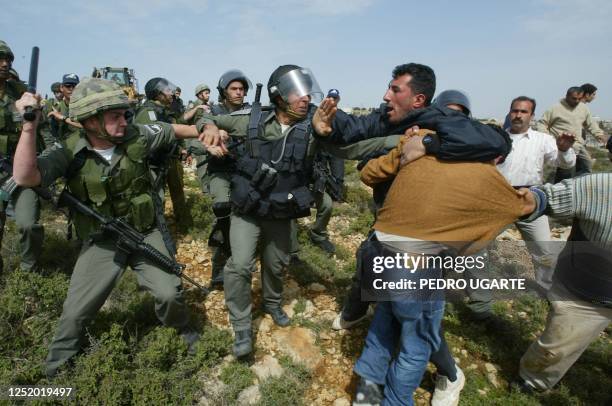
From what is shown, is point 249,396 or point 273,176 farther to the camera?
point 273,176

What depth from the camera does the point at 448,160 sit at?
195cm

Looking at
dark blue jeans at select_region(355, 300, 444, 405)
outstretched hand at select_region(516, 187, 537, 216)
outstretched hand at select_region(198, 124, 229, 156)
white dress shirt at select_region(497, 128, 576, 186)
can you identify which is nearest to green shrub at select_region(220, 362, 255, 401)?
dark blue jeans at select_region(355, 300, 444, 405)

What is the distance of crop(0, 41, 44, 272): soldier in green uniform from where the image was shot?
3.77 m

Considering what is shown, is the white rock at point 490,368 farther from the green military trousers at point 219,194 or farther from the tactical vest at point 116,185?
the tactical vest at point 116,185

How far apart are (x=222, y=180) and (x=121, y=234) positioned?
1524 millimetres

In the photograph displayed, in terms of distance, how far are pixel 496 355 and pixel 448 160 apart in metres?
2.43

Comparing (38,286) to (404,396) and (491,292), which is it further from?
(491,292)

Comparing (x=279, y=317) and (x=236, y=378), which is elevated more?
(x=279, y=317)

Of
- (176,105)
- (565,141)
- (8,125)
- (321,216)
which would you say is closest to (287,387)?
(321,216)

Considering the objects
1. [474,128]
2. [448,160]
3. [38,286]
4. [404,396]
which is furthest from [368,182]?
[38,286]

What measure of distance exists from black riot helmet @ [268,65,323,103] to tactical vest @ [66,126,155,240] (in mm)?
1203

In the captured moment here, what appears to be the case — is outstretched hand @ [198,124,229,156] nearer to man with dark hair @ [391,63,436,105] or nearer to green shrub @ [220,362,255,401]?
man with dark hair @ [391,63,436,105]

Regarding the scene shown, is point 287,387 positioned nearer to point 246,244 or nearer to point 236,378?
point 236,378

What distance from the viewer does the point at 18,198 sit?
3.81 metres
